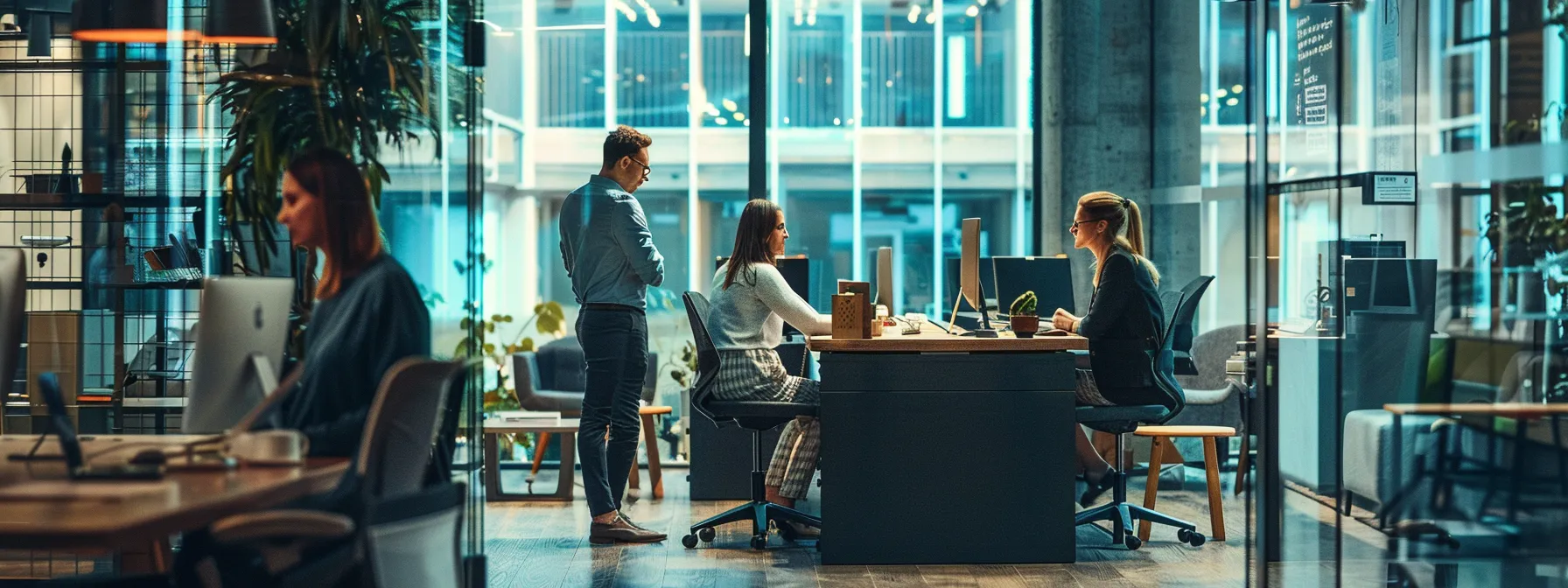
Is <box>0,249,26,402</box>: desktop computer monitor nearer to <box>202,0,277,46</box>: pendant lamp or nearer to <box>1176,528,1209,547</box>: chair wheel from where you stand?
<box>202,0,277,46</box>: pendant lamp

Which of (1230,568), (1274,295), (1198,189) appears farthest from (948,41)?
(1274,295)

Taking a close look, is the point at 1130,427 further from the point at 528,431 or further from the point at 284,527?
the point at 284,527

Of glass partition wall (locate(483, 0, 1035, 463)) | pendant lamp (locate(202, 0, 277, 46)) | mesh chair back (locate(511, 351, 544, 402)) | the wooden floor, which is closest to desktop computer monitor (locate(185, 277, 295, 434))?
pendant lamp (locate(202, 0, 277, 46))

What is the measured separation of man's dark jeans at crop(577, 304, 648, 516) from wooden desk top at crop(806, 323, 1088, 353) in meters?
0.79

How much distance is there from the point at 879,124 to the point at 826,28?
62 centimetres

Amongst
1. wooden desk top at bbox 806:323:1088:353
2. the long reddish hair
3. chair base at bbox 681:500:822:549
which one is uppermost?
the long reddish hair

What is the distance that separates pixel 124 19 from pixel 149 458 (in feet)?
6.30

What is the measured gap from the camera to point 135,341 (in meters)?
4.19

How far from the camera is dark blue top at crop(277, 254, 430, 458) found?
2570 mm

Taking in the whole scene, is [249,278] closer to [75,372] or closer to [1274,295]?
[75,372]

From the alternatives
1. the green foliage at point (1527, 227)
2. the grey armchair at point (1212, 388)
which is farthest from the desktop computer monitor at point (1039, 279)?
the green foliage at point (1527, 227)

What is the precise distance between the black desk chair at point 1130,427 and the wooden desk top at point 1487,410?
1.41 metres

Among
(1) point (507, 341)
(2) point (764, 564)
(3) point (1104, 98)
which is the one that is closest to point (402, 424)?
(2) point (764, 564)

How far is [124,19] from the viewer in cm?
376
